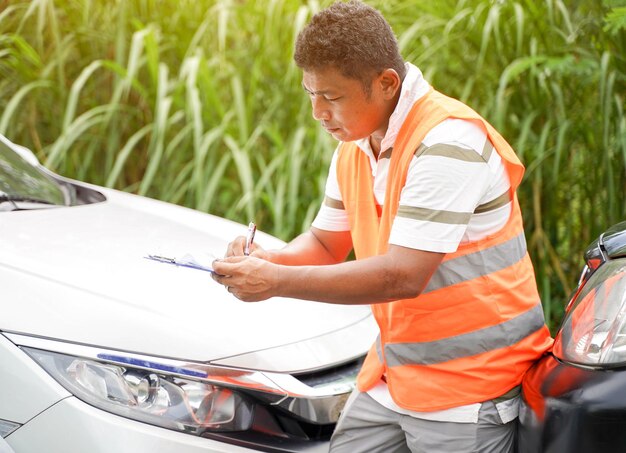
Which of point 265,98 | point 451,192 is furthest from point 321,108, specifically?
point 265,98

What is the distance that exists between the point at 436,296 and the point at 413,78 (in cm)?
48

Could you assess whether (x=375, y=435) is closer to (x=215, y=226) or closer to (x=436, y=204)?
(x=436, y=204)

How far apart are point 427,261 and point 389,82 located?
42cm

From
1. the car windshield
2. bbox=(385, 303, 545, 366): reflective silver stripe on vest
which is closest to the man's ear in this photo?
bbox=(385, 303, 545, 366): reflective silver stripe on vest

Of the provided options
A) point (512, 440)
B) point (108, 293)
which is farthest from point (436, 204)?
point (108, 293)

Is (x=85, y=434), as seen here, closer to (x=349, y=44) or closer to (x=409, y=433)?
(x=409, y=433)

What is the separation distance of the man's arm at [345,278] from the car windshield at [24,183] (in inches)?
53.9

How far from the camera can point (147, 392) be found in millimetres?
2039

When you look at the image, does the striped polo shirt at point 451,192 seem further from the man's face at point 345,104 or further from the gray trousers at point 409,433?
the gray trousers at point 409,433

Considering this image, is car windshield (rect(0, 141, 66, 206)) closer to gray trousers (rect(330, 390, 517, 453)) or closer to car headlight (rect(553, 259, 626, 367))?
gray trousers (rect(330, 390, 517, 453))

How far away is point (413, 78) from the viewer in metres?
1.95

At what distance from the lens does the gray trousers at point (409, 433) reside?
75.4 inches

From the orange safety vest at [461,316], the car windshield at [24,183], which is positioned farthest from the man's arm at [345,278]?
the car windshield at [24,183]

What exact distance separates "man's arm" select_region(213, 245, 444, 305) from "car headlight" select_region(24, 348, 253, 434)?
34 cm
